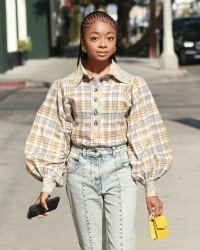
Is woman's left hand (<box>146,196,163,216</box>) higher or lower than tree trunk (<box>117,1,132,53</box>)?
higher

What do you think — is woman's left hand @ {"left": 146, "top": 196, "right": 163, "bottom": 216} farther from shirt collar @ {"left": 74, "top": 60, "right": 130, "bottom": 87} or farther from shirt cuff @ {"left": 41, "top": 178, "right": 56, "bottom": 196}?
shirt collar @ {"left": 74, "top": 60, "right": 130, "bottom": 87}

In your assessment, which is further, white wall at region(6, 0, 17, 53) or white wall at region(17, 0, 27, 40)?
white wall at region(17, 0, 27, 40)

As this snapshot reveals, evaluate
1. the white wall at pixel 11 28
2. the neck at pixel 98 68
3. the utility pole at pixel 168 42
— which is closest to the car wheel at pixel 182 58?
the utility pole at pixel 168 42

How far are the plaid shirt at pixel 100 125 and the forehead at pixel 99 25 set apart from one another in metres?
0.20

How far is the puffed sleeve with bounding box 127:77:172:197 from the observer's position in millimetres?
4586

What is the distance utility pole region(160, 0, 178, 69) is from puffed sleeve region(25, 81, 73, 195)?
25.2 meters

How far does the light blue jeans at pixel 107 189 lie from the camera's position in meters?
4.57

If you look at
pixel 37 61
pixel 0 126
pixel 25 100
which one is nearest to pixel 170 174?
pixel 0 126

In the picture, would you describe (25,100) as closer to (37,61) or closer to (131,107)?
(131,107)

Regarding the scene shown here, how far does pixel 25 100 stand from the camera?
68.0 feet

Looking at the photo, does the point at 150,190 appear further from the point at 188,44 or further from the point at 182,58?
the point at 182,58

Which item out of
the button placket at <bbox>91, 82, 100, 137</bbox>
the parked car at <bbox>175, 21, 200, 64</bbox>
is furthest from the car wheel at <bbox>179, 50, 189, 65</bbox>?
the button placket at <bbox>91, 82, 100, 137</bbox>

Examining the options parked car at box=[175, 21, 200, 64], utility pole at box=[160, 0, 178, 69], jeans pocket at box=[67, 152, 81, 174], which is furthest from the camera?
parked car at box=[175, 21, 200, 64]

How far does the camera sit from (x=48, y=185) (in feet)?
15.1
